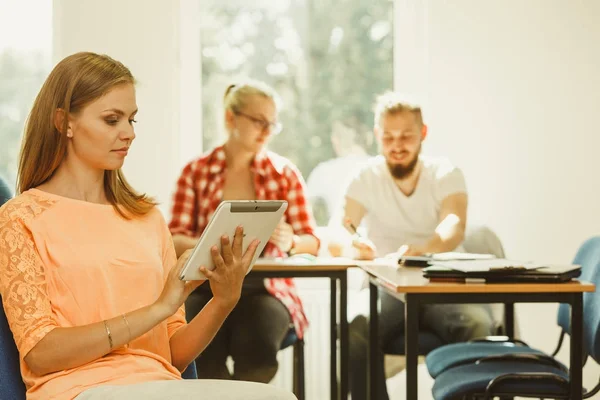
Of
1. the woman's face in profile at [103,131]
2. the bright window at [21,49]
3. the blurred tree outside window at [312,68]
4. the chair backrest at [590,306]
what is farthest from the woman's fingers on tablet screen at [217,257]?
the bright window at [21,49]

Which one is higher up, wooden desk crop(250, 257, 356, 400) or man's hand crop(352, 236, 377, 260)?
man's hand crop(352, 236, 377, 260)

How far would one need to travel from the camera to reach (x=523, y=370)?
8.19ft

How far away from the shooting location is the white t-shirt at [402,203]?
368cm

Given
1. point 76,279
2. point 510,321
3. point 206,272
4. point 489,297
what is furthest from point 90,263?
point 510,321

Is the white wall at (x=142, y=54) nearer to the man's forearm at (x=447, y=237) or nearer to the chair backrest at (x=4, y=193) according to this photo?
the man's forearm at (x=447, y=237)

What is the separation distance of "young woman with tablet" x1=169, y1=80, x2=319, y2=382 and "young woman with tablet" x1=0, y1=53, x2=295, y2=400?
1.51 meters

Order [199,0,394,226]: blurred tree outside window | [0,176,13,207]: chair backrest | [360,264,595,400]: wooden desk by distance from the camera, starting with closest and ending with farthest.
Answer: [0,176,13,207]: chair backrest, [360,264,595,400]: wooden desk, [199,0,394,226]: blurred tree outside window

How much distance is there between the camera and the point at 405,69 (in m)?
4.48

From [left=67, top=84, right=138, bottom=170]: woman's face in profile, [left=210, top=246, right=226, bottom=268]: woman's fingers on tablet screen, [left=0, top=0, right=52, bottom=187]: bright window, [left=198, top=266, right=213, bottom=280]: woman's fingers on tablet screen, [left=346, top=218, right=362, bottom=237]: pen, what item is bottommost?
[left=346, top=218, right=362, bottom=237]: pen

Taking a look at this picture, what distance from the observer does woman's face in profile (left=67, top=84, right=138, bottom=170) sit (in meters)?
1.61

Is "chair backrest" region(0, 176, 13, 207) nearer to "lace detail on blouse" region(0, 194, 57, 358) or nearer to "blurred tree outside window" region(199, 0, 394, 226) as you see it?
"lace detail on blouse" region(0, 194, 57, 358)

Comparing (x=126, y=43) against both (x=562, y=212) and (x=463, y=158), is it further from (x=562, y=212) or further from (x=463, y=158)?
(x=562, y=212)

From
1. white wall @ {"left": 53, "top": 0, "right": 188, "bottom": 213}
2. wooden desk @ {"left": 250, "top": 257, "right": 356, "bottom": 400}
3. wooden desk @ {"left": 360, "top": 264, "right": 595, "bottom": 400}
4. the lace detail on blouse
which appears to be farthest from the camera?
white wall @ {"left": 53, "top": 0, "right": 188, "bottom": 213}

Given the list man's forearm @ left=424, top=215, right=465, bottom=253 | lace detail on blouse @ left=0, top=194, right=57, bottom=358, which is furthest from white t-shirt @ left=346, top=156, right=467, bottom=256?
lace detail on blouse @ left=0, top=194, right=57, bottom=358
